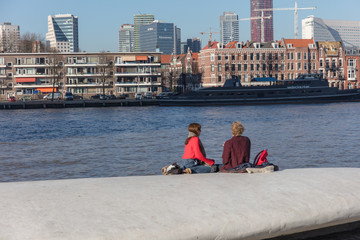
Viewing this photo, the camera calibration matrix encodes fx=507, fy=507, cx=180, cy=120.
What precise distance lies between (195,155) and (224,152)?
0.63m

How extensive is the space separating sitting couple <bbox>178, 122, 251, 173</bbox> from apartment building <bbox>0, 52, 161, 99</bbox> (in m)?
96.5

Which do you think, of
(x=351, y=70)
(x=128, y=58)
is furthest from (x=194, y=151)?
(x=351, y=70)

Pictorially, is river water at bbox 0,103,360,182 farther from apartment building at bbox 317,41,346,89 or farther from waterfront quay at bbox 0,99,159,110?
apartment building at bbox 317,41,346,89

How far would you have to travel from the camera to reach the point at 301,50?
110 metres

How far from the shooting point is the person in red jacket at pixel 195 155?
10.7 m

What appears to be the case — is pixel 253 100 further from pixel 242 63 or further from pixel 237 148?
pixel 237 148

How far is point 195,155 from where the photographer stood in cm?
1084

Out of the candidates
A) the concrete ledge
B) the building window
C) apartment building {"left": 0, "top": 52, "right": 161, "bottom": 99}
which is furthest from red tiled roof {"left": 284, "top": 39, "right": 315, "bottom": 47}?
the concrete ledge

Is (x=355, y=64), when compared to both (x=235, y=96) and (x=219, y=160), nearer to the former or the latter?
(x=235, y=96)

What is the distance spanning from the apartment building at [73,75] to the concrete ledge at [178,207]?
98.4m

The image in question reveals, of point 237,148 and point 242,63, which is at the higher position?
point 242,63

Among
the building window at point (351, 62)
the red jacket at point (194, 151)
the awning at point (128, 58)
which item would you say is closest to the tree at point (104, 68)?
the awning at point (128, 58)

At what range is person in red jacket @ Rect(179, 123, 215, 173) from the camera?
35.1 feet

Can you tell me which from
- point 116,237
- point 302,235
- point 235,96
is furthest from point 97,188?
point 235,96
